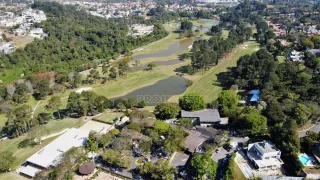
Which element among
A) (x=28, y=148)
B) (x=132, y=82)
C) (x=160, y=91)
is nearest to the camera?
(x=28, y=148)

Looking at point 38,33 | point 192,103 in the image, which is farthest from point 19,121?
point 38,33

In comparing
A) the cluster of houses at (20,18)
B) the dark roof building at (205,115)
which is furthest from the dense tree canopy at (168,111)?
the cluster of houses at (20,18)

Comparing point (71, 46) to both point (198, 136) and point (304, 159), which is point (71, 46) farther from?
point (304, 159)

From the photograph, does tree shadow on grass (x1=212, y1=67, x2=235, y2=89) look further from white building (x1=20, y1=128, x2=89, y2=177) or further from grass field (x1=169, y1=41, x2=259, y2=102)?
white building (x1=20, y1=128, x2=89, y2=177)

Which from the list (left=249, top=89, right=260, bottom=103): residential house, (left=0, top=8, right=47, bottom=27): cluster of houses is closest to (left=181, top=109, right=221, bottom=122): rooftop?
(left=249, top=89, right=260, bottom=103): residential house

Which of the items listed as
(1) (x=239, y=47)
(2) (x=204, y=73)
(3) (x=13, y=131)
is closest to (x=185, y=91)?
(2) (x=204, y=73)

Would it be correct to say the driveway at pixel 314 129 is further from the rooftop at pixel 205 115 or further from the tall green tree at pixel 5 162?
the tall green tree at pixel 5 162
